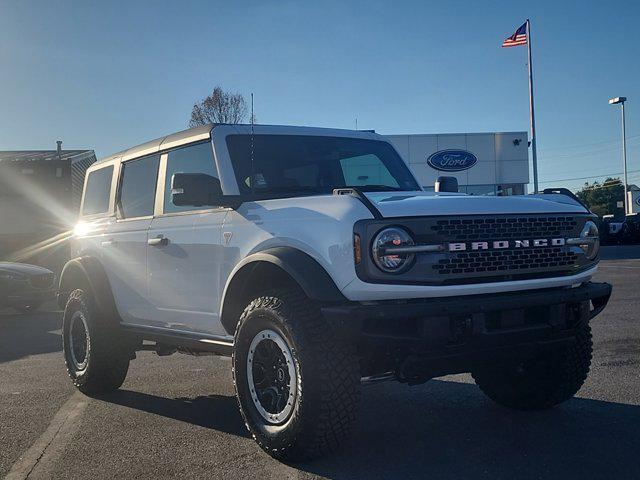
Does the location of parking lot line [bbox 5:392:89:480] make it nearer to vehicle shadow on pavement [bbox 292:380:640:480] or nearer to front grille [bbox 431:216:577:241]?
vehicle shadow on pavement [bbox 292:380:640:480]

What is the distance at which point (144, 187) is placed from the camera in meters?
6.07

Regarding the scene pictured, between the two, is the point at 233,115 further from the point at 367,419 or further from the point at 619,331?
the point at 367,419

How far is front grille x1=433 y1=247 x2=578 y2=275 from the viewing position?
13.0ft

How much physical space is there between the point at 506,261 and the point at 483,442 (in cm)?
117

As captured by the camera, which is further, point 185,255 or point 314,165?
point 314,165

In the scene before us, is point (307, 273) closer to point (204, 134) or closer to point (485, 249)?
point (485, 249)

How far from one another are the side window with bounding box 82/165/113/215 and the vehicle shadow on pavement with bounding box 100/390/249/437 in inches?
68.0

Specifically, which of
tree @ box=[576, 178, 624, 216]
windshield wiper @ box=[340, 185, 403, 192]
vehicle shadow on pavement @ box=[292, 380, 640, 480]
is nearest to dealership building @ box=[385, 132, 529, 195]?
windshield wiper @ box=[340, 185, 403, 192]

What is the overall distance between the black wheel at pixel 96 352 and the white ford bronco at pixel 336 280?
0.47 m

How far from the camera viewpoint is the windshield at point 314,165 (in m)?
5.26

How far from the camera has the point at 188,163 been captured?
5.57 m

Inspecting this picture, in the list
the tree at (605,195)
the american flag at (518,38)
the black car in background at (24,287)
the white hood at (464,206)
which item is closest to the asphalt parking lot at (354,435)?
the white hood at (464,206)

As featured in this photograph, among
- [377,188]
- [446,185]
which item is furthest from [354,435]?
[446,185]

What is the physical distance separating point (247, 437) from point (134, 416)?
1.16 m
